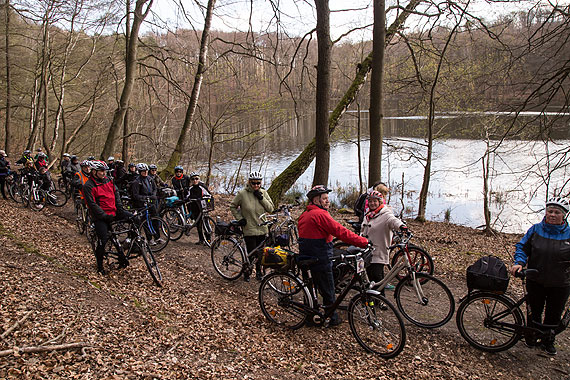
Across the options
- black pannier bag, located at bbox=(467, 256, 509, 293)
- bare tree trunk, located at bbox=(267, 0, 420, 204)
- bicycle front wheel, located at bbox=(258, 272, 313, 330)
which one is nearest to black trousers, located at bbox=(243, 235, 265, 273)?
bicycle front wheel, located at bbox=(258, 272, 313, 330)

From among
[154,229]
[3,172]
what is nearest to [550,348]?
[154,229]

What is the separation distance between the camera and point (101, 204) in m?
6.33

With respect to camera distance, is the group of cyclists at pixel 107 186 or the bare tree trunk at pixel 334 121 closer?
the group of cyclists at pixel 107 186

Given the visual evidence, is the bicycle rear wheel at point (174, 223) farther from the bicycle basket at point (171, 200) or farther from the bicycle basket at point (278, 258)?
the bicycle basket at point (278, 258)

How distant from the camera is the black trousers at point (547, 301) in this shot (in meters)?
4.25

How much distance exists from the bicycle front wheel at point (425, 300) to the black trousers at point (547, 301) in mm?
873

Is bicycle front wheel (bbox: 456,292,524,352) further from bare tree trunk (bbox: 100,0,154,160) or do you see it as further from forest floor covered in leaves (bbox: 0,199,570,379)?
bare tree trunk (bbox: 100,0,154,160)

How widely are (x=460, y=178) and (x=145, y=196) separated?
63.1 feet

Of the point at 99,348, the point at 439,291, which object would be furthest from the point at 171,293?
the point at 439,291

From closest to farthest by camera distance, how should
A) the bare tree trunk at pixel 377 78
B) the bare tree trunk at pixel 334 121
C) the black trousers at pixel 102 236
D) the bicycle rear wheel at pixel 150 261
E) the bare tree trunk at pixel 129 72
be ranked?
1. the bicycle rear wheel at pixel 150 261
2. the black trousers at pixel 102 236
3. the bare tree trunk at pixel 377 78
4. the bare tree trunk at pixel 334 121
5. the bare tree trunk at pixel 129 72

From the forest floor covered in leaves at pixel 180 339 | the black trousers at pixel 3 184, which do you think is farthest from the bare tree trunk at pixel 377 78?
the black trousers at pixel 3 184

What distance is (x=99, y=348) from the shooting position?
13.2 ft

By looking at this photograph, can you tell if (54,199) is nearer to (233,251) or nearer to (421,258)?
(233,251)

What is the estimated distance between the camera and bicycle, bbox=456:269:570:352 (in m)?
4.38
